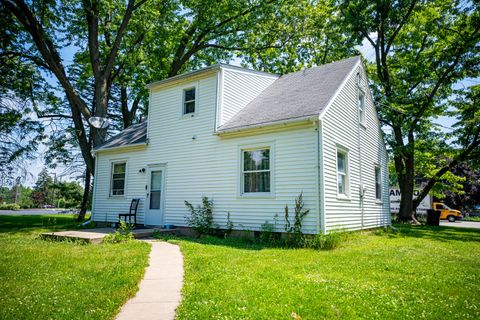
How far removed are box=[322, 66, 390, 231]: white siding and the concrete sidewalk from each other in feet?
15.7

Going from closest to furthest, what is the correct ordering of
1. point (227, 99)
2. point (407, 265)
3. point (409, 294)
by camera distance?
point (409, 294)
point (407, 265)
point (227, 99)

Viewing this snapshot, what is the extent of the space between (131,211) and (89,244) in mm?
4736

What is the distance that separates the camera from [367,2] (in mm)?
20125

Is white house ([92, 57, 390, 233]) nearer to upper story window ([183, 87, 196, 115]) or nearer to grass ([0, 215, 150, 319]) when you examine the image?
upper story window ([183, 87, 196, 115])

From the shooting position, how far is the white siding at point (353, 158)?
31.4ft

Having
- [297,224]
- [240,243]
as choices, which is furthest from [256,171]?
A: [240,243]

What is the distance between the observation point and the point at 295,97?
11.5 metres

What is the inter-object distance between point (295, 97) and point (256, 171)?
3257mm

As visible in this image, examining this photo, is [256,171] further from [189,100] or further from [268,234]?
[189,100]

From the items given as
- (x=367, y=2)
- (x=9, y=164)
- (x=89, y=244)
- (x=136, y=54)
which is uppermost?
(x=367, y=2)

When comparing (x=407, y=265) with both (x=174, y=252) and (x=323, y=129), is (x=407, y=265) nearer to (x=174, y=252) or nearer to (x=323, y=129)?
(x=323, y=129)

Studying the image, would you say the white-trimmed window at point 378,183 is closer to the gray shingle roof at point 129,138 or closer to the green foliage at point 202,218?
the green foliage at point 202,218

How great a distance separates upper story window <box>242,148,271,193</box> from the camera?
33.4ft

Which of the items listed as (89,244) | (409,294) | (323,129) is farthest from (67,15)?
(409,294)
